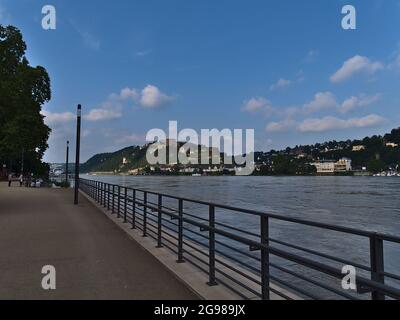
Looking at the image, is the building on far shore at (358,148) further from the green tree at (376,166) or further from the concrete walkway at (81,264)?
the concrete walkway at (81,264)

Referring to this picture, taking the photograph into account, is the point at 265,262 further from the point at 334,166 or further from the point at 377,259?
the point at 334,166

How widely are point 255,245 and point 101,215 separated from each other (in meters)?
10.8

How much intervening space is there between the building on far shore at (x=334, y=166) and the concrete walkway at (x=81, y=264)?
181502mm

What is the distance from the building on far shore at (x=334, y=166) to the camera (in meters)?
183

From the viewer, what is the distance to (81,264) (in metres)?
7.09

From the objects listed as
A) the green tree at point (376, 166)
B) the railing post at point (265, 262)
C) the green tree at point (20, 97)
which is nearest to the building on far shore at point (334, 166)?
the green tree at point (376, 166)

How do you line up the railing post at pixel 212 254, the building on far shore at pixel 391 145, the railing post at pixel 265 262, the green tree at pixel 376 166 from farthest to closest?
the building on far shore at pixel 391 145, the green tree at pixel 376 166, the railing post at pixel 212 254, the railing post at pixel 265 262

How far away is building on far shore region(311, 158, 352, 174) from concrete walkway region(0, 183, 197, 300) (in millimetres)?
181502

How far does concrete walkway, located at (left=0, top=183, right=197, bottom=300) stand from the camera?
5438 millimetres

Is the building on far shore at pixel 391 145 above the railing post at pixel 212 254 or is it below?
above

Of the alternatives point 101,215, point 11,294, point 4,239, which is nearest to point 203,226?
point 11,294

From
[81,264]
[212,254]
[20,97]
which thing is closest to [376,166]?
[20,97]

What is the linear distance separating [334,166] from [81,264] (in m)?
189
